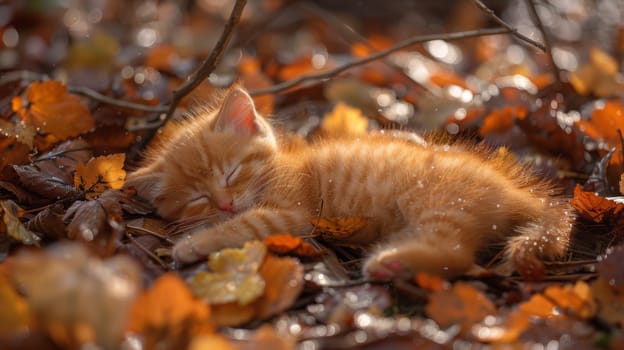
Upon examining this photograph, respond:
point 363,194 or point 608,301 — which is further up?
point 608,301

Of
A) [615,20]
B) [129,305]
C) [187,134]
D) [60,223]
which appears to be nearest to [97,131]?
[187,134]

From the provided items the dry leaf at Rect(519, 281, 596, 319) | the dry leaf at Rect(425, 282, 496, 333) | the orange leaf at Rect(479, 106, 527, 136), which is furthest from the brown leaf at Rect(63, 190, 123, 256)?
the orange leaf at Rect(479, 106, 527, 136)

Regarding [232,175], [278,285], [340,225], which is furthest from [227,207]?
[278,285]

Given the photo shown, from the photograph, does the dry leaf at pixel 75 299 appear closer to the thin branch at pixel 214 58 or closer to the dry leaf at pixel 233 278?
the dry leaf at pixel 233 278

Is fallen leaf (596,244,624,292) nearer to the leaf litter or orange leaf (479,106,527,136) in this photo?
the leaf litter

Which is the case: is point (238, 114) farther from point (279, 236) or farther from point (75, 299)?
point (75, 299)

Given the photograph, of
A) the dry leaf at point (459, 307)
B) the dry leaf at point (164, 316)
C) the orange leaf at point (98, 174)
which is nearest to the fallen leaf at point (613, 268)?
the dry leaf at point (459, 307)
